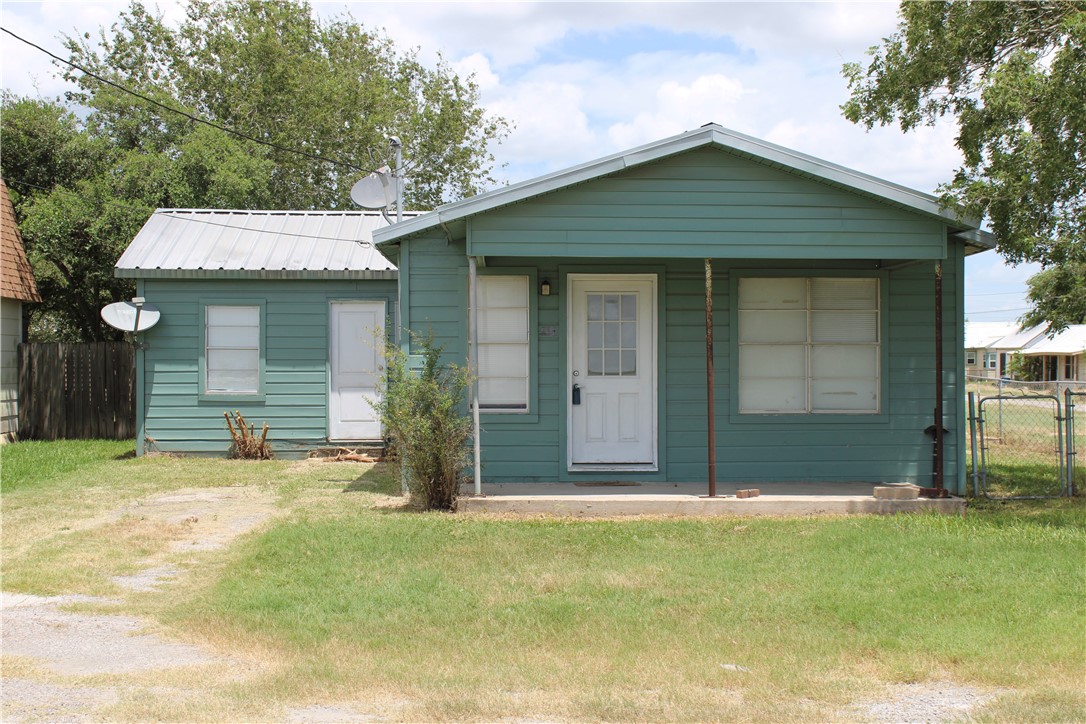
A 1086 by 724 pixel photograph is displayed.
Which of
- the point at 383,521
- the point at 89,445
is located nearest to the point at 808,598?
the point at 383,521

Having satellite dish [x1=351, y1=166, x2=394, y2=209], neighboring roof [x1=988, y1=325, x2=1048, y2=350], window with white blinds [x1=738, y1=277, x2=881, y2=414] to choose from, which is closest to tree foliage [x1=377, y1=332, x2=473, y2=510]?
satellite dish [x1=351, y1=166, x2=394, y2=209]

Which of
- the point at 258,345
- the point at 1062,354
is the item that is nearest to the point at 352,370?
the point at 258,345

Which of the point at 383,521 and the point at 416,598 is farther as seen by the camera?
the point at 383,521

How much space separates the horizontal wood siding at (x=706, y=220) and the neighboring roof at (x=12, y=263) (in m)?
10.1

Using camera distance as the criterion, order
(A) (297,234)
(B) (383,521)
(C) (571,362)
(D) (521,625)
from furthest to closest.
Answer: (A) (297,234)
(C) (571,362)
(B) (383,521)
(D) (521,625)

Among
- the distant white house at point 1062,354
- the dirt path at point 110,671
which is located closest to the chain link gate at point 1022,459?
the dirt path at point 110,671

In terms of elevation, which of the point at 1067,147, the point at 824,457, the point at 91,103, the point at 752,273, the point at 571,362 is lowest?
the point at 824,457

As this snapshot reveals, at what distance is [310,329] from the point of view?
13.5 meters

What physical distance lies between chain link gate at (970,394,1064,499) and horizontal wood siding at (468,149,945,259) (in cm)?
203

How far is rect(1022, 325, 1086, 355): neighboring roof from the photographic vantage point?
43356 millimetres

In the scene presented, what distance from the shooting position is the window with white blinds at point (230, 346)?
13.4m

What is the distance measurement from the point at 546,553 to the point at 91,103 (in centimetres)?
1893

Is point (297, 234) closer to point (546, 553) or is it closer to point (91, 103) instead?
point (546, 553)

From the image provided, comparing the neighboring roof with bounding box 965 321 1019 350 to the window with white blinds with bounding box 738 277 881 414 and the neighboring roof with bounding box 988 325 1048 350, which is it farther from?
the window with white blinds with bounding box 738 277 881 414
